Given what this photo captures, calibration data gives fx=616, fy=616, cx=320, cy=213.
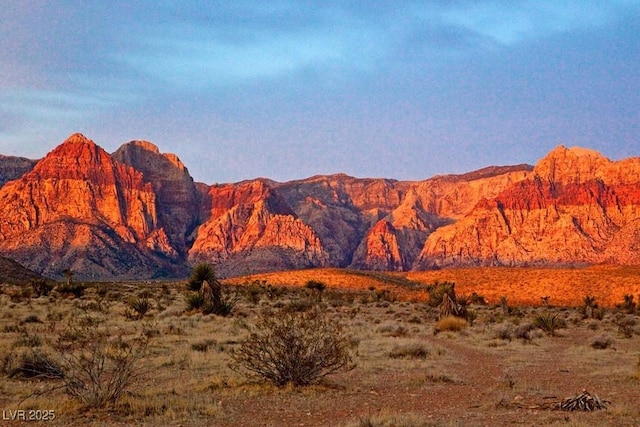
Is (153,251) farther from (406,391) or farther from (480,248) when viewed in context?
(406,391)

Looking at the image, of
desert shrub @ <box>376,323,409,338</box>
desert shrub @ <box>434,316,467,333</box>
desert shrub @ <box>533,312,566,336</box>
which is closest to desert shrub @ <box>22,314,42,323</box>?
desert shrub @ <box>376,323,409,338</box>

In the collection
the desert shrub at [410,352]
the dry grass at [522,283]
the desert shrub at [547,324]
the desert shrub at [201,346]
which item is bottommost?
the dry grass at [522,283]

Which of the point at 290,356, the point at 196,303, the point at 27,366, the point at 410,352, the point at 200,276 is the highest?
the point at 200,276

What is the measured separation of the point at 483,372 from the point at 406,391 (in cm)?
410

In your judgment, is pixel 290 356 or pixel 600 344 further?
pixel 600 344

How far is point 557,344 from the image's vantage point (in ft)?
81.2

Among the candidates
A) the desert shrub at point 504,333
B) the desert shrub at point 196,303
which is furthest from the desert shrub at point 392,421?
the desert shrub at point 196,303

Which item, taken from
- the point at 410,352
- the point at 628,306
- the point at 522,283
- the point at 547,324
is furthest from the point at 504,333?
the point at 522,283

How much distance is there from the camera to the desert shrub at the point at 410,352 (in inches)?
734

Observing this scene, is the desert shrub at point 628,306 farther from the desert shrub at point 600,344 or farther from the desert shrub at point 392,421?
the desert shrub at point 392,421

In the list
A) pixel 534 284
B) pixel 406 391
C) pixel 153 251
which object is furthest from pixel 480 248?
pixel 406 391

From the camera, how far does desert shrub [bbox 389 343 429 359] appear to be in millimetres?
18641

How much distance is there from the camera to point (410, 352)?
18.9m

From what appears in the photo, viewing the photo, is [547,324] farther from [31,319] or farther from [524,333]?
[31,319]
